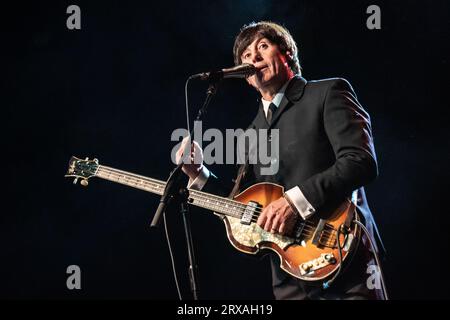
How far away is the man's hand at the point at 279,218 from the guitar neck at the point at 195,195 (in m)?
0.27

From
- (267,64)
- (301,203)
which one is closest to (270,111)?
(267,64)

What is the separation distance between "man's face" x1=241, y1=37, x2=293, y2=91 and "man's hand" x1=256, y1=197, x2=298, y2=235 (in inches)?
35.9

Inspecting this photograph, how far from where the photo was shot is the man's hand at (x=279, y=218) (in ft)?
7.60

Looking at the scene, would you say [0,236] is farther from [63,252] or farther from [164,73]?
[164,73]

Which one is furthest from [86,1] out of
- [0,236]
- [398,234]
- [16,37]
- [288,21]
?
[398,234]

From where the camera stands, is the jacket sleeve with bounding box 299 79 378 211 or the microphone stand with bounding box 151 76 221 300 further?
the jacket sleeve with bounding box 299 79 378 211

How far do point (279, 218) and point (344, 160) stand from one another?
0.48 meters

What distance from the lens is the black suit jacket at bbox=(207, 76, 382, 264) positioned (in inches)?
88.0

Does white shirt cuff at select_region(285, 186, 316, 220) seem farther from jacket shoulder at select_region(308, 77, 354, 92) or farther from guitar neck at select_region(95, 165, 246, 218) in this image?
jacket shoulder at select_region(308, 77, 354, 92)

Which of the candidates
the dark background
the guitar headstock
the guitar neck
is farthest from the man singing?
the dark background

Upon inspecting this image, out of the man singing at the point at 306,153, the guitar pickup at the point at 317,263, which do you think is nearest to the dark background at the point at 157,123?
the man singing at the point at 306,153

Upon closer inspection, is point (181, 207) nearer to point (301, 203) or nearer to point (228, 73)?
point (301, 203)

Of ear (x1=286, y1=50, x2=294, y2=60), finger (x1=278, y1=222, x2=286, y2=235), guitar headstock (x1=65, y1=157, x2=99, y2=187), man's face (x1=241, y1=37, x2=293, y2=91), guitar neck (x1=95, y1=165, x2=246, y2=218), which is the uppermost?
ear (x1=286, y1=50, x2=294, y2=60)
